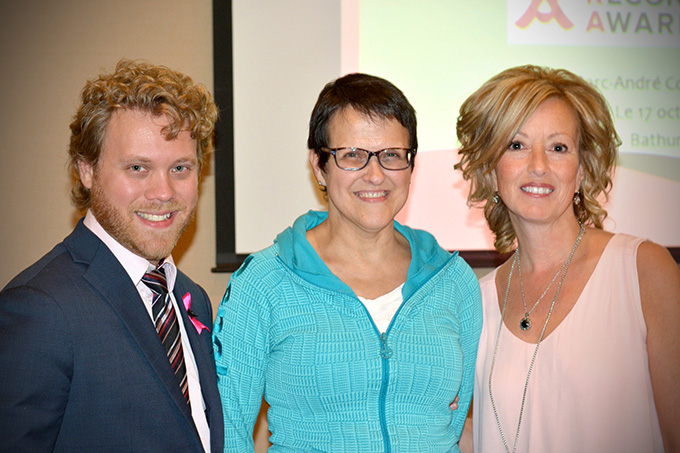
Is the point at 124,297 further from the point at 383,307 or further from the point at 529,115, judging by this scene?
the point at 529,115

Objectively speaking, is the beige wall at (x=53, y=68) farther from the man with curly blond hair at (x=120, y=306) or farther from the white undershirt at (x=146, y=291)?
the white undershirt at (x=146, y=291)

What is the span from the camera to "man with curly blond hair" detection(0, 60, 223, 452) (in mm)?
1392

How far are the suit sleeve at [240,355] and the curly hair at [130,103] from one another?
542 millimetres

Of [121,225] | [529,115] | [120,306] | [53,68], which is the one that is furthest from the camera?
A: [53,68]

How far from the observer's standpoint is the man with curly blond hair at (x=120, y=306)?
54.8 inches

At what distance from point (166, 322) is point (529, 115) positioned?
1375mm

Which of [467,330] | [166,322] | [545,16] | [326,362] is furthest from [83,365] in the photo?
[545,16]

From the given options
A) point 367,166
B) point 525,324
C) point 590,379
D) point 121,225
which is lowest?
point 590,379

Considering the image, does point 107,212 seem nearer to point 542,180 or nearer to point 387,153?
point 387,153

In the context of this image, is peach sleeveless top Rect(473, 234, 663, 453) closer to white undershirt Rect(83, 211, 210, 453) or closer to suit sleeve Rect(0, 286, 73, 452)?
white undershirt Rect(83, 211, 210, 453)

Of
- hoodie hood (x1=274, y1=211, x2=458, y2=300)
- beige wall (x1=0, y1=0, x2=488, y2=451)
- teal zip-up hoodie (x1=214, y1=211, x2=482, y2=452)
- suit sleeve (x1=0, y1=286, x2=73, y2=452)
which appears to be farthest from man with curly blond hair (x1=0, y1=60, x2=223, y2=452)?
beige wall (x1=0, y1=0, x2=488, y2=451)

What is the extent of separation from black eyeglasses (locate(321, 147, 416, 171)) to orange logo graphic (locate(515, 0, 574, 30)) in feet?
6.11

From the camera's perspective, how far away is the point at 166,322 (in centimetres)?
177

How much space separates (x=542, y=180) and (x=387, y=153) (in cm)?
56
